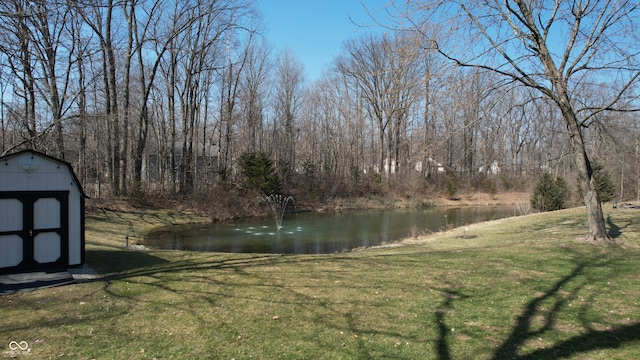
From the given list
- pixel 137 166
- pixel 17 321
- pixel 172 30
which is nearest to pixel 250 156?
pixel 137 166

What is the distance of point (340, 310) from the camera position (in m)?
5.45

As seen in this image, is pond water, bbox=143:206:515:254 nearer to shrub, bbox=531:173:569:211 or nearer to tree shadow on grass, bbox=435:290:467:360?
shrub, bbox=531:173:569:211

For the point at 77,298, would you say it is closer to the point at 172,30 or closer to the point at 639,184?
the point at 172,30

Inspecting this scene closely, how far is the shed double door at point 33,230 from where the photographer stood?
24.3 ft

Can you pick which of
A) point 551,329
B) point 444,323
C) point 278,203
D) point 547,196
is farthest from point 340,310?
point 278,203

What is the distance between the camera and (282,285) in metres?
6.59

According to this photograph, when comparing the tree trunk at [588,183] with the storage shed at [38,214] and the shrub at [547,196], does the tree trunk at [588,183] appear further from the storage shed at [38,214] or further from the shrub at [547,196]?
the shrub at [547,196]

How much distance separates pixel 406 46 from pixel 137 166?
22.3 meters

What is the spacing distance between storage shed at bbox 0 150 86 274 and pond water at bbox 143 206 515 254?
7.49 m

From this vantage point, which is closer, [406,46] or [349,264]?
[349,264]

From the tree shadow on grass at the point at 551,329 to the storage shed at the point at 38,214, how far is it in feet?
25.6

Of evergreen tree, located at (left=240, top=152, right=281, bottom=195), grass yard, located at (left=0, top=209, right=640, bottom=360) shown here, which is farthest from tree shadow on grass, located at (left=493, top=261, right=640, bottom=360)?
evergreen tree, located at (left=240, top=152, right=281, bottom=195)

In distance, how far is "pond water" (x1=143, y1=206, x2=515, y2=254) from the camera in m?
16.2

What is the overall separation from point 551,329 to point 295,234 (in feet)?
51.1
